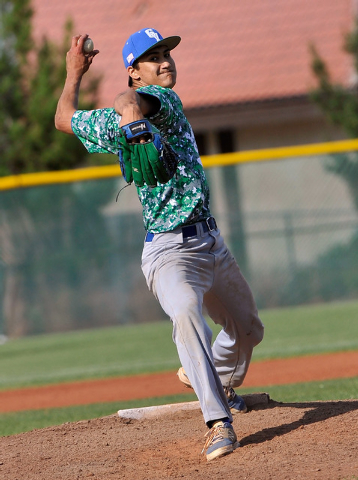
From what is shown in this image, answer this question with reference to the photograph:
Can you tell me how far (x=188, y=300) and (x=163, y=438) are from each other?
3.24 ft

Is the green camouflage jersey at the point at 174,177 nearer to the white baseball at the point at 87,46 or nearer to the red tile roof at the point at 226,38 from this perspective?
the white baseball at the point at 87,46

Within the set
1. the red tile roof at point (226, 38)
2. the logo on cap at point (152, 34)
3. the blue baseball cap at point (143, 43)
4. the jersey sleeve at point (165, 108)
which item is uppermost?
the red tile roof at point (226, 38)

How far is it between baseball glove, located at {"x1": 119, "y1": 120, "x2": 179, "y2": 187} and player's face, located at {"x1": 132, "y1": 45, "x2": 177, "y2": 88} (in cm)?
44

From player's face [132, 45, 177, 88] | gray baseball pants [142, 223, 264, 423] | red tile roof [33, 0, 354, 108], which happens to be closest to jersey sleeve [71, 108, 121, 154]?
player's face [132, 45, 177, 88]

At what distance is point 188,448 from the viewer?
4.09 meters

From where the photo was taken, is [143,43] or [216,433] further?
[143,43]

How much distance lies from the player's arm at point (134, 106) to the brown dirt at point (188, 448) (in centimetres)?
168

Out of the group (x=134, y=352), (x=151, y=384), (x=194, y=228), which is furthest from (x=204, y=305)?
(x=134, y=352)

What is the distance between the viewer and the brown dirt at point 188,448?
354 cm

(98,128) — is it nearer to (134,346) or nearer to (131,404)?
(131,404)

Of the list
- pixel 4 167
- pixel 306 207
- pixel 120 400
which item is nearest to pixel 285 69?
pixel 306 207

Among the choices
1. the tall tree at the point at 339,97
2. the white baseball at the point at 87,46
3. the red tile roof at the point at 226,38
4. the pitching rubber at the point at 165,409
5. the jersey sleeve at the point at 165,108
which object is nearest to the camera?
the jersey sleeve at the point at 165,108

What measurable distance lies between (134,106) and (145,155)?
23 centimetres

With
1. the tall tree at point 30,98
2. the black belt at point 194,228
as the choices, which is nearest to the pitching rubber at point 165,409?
the black belt at point 194,228
